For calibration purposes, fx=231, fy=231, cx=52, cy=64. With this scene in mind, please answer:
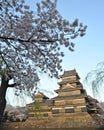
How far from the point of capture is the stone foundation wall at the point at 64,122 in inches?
1415

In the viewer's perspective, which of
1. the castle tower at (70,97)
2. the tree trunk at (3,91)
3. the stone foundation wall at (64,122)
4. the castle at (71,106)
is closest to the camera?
the tree trunk at (3,91)

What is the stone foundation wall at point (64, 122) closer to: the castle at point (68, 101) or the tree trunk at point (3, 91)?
the castle at point (68, 101)

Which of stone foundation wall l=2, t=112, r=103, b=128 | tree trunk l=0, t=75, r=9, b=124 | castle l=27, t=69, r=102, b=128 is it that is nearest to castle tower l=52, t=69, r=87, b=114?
castle l=27, t=69, r=102, b=128

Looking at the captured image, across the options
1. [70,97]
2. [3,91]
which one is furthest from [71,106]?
[3,91]

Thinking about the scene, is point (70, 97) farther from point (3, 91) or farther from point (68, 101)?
point (3, 91)

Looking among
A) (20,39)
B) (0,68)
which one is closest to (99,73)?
(20,39)

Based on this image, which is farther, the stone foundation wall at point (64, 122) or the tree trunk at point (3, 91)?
the stone foundation wall at point (64, 122)

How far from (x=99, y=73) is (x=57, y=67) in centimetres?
158

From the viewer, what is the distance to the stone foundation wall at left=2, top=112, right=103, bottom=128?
3594cm

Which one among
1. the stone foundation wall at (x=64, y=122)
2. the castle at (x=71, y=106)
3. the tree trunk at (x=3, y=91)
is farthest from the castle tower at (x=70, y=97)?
the tree trunk at (x=3, y=91)

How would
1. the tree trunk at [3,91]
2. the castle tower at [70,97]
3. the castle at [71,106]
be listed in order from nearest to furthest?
1. the tree trunk at [3,91]
2. the castle at [71,106]
3. the castle tower at [70,97]

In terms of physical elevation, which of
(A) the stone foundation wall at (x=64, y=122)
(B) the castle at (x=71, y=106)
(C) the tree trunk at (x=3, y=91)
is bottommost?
(C) the tree trunk at (x=3, y=91)

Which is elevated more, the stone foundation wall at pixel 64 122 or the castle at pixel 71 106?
the castle at pixel 71 106

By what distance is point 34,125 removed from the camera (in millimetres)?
39344
